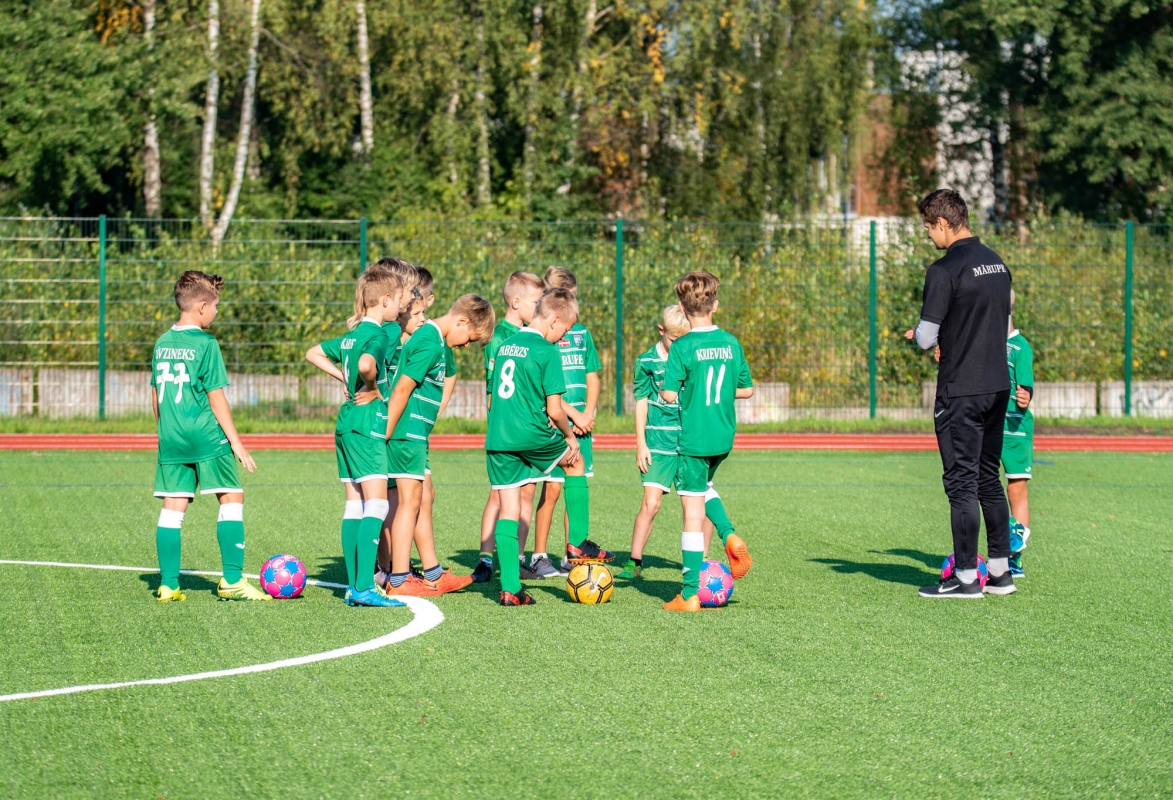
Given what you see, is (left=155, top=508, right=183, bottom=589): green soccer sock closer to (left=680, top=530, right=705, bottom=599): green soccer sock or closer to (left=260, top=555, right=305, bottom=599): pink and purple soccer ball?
(left=260, top=555, right=305, bottom=599): pink and purple soccer ball

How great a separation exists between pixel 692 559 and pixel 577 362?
198cm

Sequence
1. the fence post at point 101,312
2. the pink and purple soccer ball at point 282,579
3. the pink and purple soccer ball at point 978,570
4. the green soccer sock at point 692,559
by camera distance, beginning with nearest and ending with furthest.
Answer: the green soccer sock at point 692,559 < the pink and purple soccer ball at point 282,579 < the pink and purple soccer ball at point 978,570 < the fence post at point 101,312

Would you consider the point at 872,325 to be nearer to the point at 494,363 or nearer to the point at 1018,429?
the point at 1018,429

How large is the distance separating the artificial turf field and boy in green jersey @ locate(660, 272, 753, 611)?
0.36 m

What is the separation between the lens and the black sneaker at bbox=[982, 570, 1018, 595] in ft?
24.5

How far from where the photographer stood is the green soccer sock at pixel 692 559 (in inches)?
274

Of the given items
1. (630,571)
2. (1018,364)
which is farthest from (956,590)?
(630,571)

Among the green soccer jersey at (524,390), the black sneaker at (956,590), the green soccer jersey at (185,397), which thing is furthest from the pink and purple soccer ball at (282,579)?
the black sneaker at (956,590)

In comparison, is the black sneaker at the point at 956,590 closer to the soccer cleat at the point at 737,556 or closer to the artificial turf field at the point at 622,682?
the artificial turf field at the point at 622,682

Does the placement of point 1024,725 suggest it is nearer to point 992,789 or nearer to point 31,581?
point 992,789

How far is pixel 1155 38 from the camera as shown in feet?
107

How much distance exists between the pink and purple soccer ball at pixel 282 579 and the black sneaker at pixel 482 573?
1.07 meters

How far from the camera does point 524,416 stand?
7219mm

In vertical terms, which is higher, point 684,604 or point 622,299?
point 622,299
